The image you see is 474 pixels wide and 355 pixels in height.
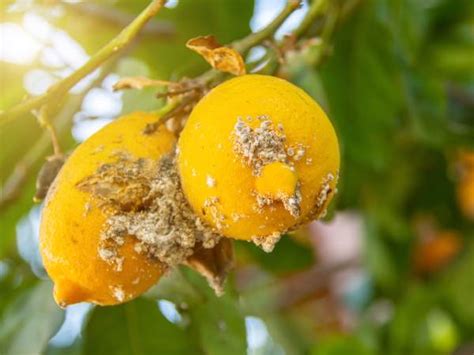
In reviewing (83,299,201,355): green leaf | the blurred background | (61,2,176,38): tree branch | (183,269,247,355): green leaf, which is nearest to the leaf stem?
the blurred background

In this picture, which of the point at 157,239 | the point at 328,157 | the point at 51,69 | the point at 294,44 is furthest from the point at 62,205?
the point at 51,69

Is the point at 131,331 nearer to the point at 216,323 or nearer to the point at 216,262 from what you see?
the point at 216,323

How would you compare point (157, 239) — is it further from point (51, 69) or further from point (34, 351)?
point (51, 69)

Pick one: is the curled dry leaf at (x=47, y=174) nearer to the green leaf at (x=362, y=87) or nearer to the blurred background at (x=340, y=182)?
the blurred background at (x=340, y=182)

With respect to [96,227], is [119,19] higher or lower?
lower

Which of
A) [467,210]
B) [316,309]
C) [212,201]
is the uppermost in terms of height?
[212,201]

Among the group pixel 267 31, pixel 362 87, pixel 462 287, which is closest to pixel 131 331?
pixel 267 31
